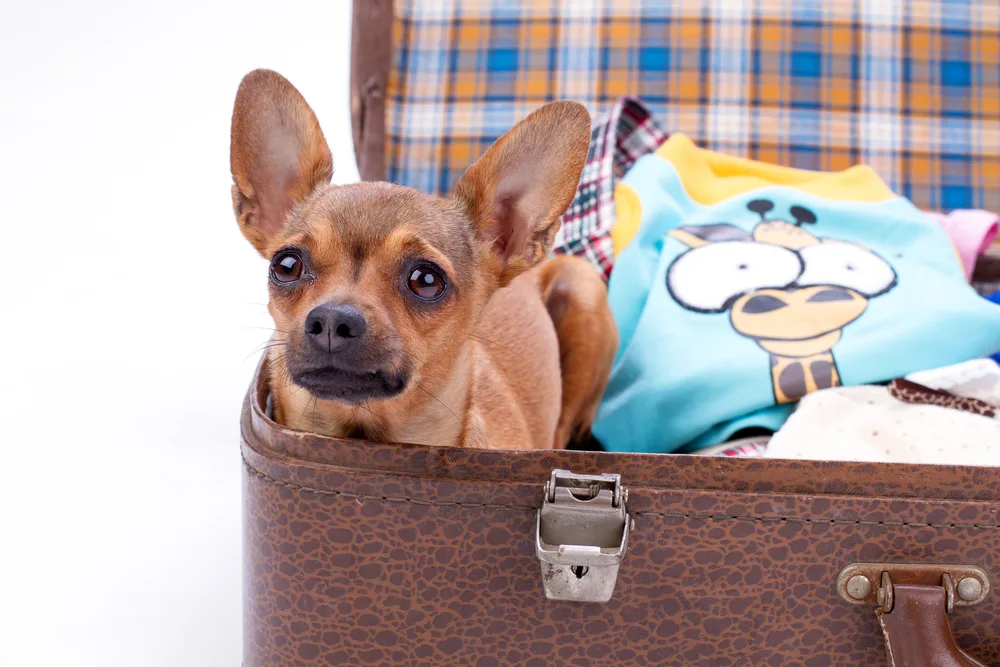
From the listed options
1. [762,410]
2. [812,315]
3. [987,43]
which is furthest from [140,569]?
[987,43]

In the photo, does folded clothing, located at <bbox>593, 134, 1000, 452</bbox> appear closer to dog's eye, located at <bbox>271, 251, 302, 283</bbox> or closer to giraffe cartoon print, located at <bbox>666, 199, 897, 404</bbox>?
giraffe cartoon print, located at <bbox>666, 199, 897, 404</bbox>

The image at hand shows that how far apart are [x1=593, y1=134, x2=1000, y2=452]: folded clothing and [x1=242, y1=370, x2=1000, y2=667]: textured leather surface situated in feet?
2.89

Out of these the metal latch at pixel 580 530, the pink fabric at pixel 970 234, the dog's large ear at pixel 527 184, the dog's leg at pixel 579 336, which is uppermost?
the dog's large ear at pixel 527 184

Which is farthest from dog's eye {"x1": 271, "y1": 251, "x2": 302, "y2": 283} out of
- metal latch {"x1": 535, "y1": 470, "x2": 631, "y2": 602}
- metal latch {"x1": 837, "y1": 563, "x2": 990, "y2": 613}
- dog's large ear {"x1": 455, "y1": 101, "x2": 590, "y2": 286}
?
metal latch {"x1": 837, "y1": 563, "x2": 990, "y2": 613}

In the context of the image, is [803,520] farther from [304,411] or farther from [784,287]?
[784,287]

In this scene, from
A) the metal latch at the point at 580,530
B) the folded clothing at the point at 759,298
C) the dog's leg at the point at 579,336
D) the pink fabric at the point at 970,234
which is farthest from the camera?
the pink fabric at the point at 970,234

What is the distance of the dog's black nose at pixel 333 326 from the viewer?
4.87 feet

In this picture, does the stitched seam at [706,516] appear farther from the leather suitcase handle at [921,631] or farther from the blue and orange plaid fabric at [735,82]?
the blue and orange plaid fabric at [735,82]

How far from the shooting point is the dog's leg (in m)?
2.74

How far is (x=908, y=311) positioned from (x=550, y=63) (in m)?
1.65

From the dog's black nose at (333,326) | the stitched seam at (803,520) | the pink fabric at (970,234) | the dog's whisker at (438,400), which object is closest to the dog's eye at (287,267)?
the dog's black nose at (333,326)

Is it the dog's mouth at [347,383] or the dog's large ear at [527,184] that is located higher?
the dog's large ear at [527,184]

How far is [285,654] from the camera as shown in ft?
5.29

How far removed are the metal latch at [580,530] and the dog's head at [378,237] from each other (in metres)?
0.32
